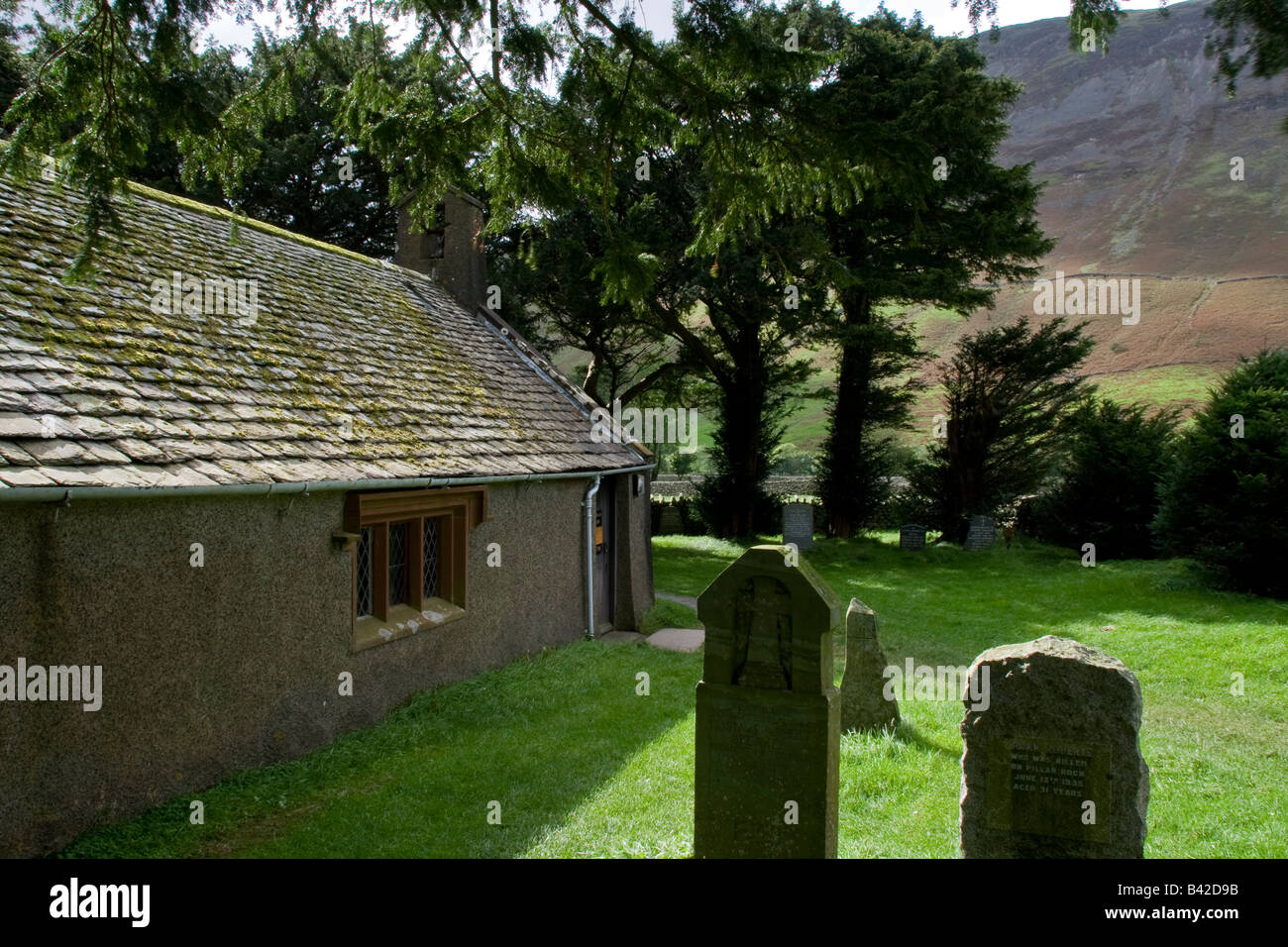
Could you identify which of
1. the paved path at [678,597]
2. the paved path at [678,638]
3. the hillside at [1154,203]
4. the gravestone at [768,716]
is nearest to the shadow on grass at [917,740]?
the gravestone at [768,716]

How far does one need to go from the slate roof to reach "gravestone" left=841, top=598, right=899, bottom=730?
4.77 m

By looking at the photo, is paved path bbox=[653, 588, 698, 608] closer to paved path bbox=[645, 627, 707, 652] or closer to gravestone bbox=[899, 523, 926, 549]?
paved path bbox=[645, 627, 707, 652]

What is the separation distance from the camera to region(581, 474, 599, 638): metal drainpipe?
1325 cm

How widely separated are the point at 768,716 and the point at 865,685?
360cm

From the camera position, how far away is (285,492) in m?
7.20

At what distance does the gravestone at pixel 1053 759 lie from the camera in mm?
4703

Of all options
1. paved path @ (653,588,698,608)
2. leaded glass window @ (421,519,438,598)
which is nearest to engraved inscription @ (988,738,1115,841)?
leaded glass window @ (421,519,438,598)

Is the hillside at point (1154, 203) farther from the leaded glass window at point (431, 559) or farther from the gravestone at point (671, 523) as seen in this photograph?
the leaded glass window at point (431, 559)

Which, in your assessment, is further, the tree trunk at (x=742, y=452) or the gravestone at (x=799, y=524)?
the tree trunk at (x=742, y=452)

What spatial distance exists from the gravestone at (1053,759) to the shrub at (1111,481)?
19854 millimetres

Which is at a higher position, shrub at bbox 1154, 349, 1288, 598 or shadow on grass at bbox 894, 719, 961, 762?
shrub at bbox 1154, 349, 1288, 598

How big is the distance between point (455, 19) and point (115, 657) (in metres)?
Result: 5.12
